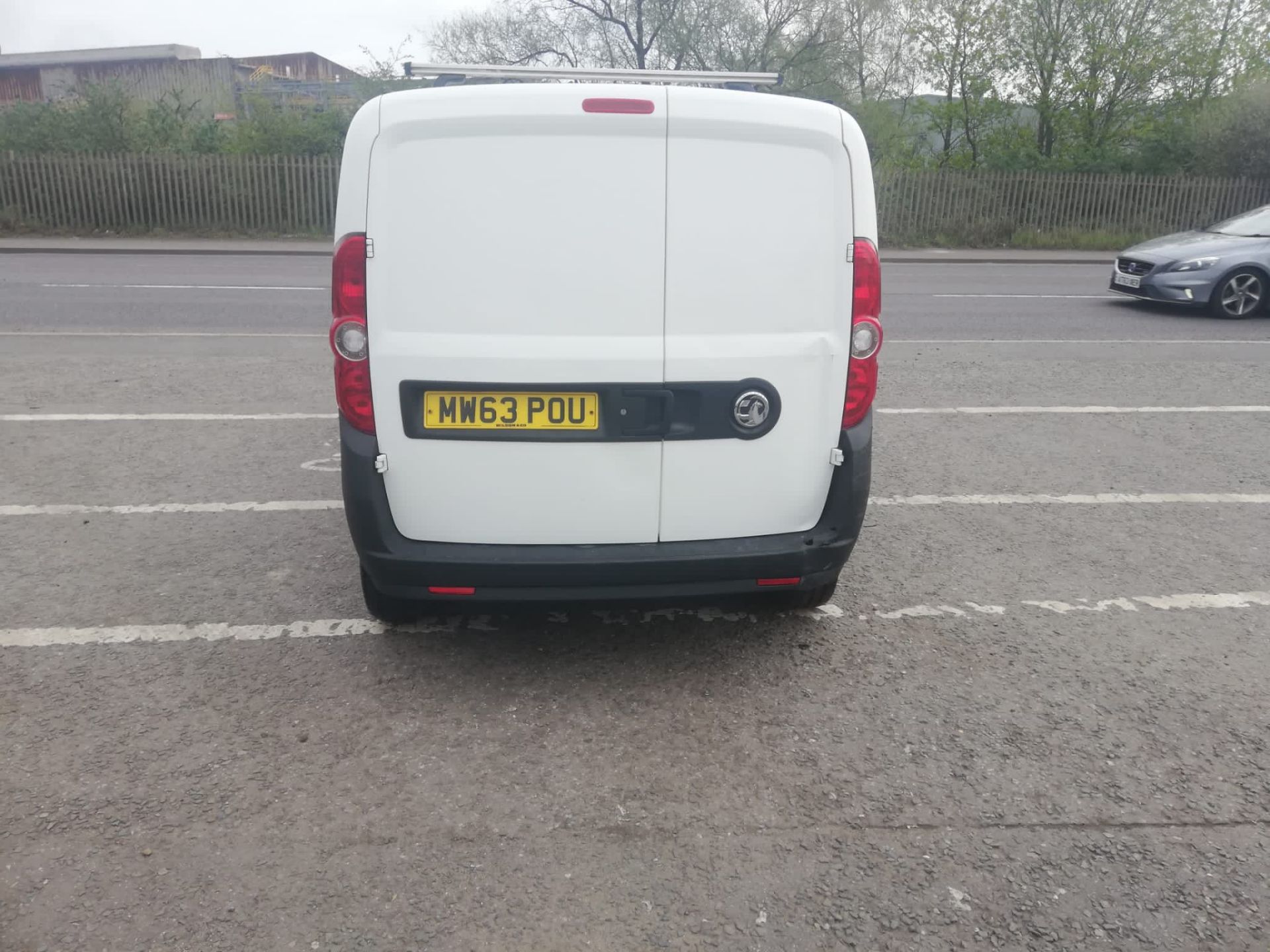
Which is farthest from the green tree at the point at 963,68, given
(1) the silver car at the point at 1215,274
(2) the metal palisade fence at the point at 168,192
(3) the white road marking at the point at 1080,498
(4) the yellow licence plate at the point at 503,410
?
(4) the yellow licence plate at the point at 503,410

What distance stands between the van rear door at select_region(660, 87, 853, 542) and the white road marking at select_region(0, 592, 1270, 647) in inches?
30.7

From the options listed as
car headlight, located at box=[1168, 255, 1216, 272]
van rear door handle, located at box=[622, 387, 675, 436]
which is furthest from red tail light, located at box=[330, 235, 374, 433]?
car headlight, located at box=[1168, 255, 1216, 272]

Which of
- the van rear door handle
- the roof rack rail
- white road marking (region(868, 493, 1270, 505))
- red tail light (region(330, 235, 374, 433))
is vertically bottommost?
white road marking (region(868, 493, 1270, 505))

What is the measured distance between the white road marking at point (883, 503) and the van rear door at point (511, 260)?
7.72ft

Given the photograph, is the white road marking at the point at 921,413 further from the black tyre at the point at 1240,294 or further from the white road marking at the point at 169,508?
the black tyre at the point at 1240,294

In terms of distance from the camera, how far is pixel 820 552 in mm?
3781

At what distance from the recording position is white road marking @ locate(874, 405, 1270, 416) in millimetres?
7938

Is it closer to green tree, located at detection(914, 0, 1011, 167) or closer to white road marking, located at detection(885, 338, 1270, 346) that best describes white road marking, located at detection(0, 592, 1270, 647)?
white road marking, located at detection(885, 338, 1270, 346)

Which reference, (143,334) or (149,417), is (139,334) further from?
(149,417)

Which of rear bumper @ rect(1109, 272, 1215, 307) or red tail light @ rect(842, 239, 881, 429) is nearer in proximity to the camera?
red tail light @ rect(842, 239, 881, 429)

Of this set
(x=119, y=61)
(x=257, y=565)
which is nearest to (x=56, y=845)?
(x=257, y=565)

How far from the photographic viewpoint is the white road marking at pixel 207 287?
49.4 ft

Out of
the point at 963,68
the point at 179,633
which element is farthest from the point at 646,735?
the point at 963,68

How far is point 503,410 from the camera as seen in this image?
3445 mm
